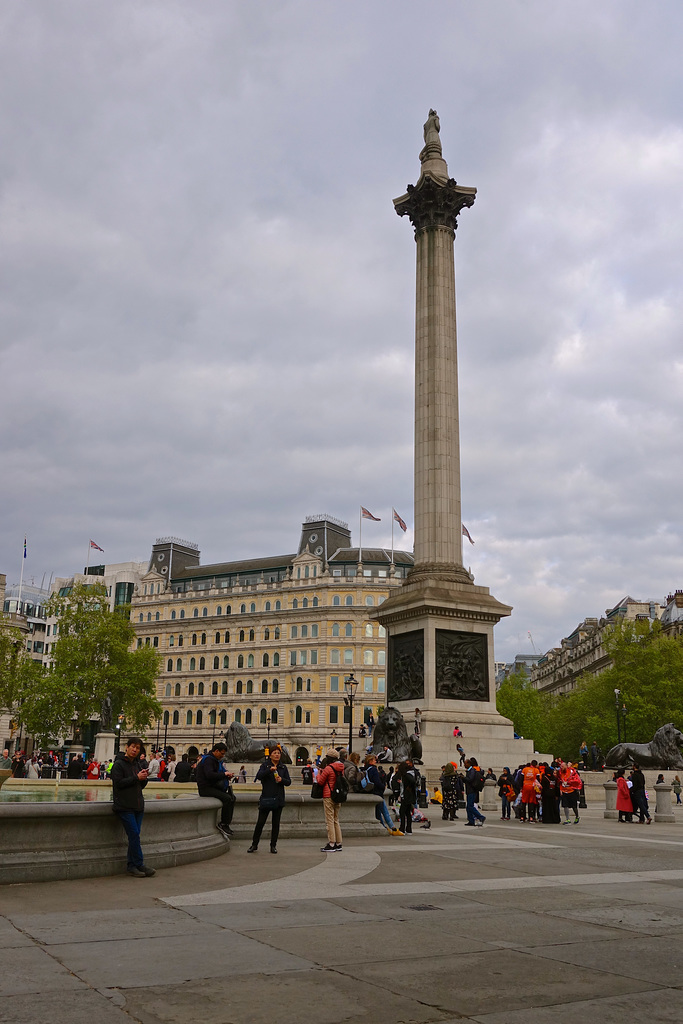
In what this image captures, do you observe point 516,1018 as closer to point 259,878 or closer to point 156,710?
point 259,878

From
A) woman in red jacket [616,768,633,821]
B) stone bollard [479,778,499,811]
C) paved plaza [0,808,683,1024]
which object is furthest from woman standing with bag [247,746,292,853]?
stone bollard [479,778,499,811]

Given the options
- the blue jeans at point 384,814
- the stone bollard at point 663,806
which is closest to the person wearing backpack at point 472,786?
the blue jeans at point 384,814

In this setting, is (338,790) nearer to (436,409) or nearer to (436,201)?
(436,409)

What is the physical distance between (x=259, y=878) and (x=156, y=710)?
69400 millimetres

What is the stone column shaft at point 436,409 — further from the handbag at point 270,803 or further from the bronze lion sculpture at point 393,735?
the handbag at point 270,803

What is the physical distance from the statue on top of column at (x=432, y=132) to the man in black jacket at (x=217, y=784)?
42.0m

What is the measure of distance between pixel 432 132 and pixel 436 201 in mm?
6125

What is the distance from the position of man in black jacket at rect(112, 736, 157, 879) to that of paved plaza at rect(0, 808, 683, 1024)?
24cm

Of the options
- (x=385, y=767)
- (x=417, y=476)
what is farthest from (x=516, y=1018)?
(x=417, y=476)

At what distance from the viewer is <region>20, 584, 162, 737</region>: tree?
7375 cm

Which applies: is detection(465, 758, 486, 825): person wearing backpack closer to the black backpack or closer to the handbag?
the black backpack

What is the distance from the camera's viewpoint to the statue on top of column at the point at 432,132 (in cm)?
4956

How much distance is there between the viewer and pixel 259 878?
40.5ft

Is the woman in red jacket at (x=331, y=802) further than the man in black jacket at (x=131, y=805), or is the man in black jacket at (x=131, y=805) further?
the woman in red jacket at (x=331, y=802)
